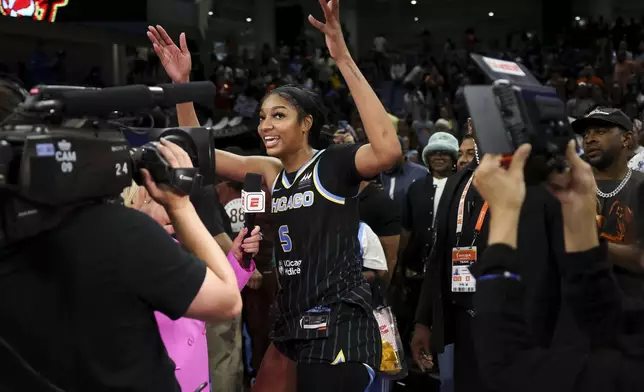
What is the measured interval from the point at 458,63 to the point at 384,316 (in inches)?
565

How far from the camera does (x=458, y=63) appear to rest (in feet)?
56.9

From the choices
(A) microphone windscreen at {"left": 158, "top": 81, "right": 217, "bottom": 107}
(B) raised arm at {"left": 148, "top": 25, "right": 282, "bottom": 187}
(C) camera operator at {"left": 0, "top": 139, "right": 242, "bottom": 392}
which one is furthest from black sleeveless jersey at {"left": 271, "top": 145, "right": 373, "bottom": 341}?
(C) camera operator at {"left": 0, "top": 139, "right": 242, "bottom": 392}

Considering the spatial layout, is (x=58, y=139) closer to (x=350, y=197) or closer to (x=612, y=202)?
(x=350, y=197)

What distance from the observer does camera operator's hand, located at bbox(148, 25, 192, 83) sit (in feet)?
10.5

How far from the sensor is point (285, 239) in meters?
3.28

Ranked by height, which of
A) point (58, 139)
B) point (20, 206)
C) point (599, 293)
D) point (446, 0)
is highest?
point (446, 0)

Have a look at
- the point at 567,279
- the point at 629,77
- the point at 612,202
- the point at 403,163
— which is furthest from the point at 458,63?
the point at 567,279

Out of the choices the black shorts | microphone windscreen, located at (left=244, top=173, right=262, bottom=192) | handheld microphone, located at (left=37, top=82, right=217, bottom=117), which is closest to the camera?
handheld microphone, located at (left=37, top=82, right=217, bottom=117)

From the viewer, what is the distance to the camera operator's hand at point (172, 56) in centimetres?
321

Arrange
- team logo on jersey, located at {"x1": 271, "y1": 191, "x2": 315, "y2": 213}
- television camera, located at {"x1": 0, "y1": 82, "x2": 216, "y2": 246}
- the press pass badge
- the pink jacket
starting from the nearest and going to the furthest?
television camera, located at {"x1": 0, "y1": 82, "x2": 216, "y2": 246}, the pink jacket, team logo on jersey, located at {"x1": 271, "y1": 191, "x2": 315, "y2": 213}, the press pass badge

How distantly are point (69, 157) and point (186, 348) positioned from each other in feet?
3.76

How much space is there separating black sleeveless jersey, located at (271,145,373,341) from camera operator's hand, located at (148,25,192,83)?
2.05 ft

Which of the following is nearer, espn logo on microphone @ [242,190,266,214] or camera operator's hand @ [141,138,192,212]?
camera operator's hand @ [141,138,192,212]

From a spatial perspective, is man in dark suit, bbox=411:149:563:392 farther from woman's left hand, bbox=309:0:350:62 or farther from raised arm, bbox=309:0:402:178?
woman's left hand, bbox=309:0:350:62
